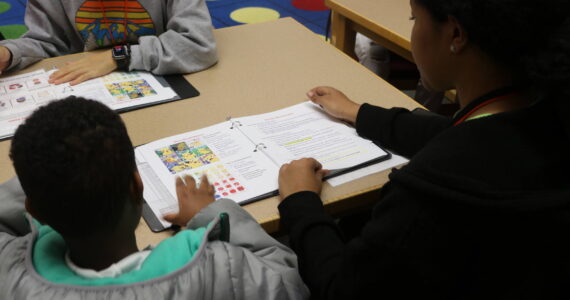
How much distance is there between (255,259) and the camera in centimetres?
76

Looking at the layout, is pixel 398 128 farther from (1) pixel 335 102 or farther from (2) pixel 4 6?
(2) pixel 4 6

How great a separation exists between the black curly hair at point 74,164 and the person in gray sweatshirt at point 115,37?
754mm

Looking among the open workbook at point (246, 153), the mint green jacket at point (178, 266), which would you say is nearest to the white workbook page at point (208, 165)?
the open workbook at point (246, 153)

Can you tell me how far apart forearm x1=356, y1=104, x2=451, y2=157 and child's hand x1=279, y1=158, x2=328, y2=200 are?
0.60 feet

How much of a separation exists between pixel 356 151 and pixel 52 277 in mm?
645

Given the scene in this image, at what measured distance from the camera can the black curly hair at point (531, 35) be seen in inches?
24.9

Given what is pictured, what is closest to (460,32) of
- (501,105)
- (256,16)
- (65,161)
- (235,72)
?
(501,105)

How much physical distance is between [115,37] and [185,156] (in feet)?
2.18

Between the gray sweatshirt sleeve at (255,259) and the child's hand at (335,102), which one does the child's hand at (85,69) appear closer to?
the child's hand at (335,102)

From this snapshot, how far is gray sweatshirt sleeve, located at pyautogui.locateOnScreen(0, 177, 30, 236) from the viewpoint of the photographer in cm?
82

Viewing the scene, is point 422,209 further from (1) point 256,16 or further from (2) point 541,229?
(1) point 256,16

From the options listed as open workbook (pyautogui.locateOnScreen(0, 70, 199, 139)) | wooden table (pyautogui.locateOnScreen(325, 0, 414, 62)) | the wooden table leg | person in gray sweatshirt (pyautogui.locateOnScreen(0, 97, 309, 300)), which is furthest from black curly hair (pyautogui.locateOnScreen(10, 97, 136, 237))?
the wooden table leg

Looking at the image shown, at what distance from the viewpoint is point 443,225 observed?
2.15 ft

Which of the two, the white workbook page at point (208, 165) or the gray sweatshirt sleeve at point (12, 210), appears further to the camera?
the white workbook page at point (208, 165)
